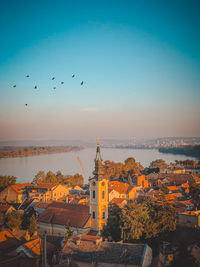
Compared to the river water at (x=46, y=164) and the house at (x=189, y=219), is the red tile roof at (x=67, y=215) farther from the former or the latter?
the river water at (x=46, y=164)

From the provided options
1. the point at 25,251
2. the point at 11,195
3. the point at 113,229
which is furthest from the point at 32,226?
the point at 11,195

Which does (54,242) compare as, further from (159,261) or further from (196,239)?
(196,239)

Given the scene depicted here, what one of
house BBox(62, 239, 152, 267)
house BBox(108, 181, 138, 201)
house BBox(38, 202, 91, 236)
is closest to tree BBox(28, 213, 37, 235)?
house BBox(38, 202, 91, 236)

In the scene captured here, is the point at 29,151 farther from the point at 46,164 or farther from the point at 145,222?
the point at 145,222

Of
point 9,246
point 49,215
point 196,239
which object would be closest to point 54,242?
point 9,246

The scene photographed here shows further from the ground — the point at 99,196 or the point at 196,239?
the point at 99,196

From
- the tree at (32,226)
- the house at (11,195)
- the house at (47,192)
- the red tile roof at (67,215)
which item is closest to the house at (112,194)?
the house at (47,192)
